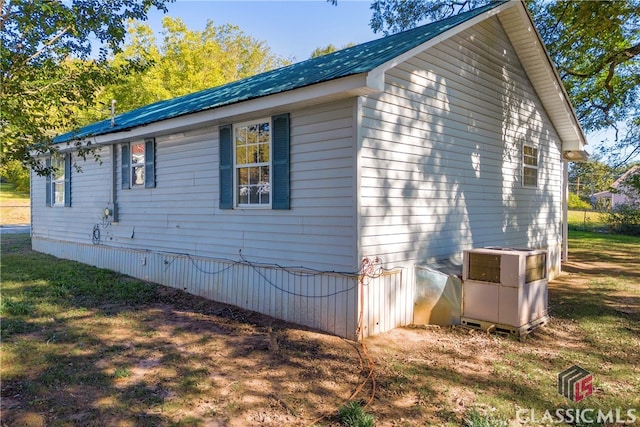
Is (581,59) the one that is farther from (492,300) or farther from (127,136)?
(127,136)

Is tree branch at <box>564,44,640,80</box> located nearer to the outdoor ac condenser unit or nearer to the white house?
the white house

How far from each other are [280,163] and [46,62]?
349cm

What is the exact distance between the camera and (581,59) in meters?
12.6

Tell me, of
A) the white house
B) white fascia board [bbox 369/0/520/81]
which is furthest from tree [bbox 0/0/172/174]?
white fascia board [bbox 369/0/520/81]

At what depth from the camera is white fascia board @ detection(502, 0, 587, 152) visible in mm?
7969

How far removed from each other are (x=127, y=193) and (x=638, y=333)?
365 inches

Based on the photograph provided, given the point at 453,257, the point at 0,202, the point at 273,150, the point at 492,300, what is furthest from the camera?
the point at 0,202

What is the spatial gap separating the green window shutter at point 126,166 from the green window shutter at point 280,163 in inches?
172

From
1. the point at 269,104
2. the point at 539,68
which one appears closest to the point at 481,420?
the point at 269,104

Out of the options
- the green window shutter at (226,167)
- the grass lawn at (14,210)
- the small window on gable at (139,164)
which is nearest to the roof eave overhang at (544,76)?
the green window shutter at (226,167)

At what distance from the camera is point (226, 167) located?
6.83m

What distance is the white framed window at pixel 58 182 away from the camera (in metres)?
11.2

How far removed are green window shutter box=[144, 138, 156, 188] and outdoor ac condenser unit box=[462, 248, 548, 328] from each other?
597cm

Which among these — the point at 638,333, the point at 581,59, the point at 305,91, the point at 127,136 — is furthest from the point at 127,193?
the point at 581,59
